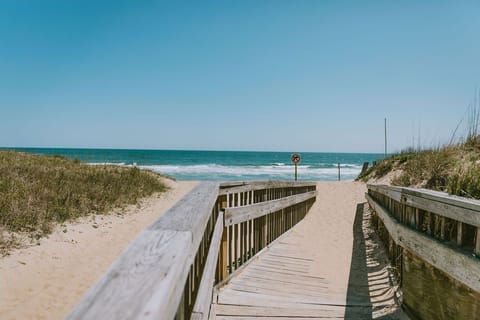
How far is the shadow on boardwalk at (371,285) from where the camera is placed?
3.49 m

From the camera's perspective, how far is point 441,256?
2709 millimetres

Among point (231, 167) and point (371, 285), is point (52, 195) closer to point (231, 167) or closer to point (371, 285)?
point (371, 285)

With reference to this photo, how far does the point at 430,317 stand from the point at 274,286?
1735mm

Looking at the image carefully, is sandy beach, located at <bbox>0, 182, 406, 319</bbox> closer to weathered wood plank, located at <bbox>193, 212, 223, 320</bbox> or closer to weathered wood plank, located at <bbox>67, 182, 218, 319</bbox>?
weathered wood plank, located at <bbox>193, 212, 223, 320</bbox>

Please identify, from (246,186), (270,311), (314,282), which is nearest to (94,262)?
(246,186)

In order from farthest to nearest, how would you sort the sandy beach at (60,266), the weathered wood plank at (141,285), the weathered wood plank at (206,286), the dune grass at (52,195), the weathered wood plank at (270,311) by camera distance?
the dune grass at (52,195) → the sandy beach at (60,266) → the weathered wood plank at (270,311) → the weathered wood plank at (206,286) → the weathered wood plank at (141,285)

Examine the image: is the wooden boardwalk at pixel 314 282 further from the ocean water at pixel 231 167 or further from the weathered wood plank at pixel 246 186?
the ocean water at pixel 231 167

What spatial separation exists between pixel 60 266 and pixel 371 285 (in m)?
5.37

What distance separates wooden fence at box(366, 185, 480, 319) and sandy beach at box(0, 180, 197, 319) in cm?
448

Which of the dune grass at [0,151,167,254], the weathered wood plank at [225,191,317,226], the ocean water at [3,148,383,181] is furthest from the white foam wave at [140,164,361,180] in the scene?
the weathered wood plank at [225,191,317,226]

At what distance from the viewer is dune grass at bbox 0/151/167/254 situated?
7512mm

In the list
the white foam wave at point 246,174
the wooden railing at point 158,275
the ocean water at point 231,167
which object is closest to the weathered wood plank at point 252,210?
the wooden railing at point 158,275

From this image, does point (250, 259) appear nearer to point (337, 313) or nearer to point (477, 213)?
point (337, 313)

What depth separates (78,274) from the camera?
630cm
